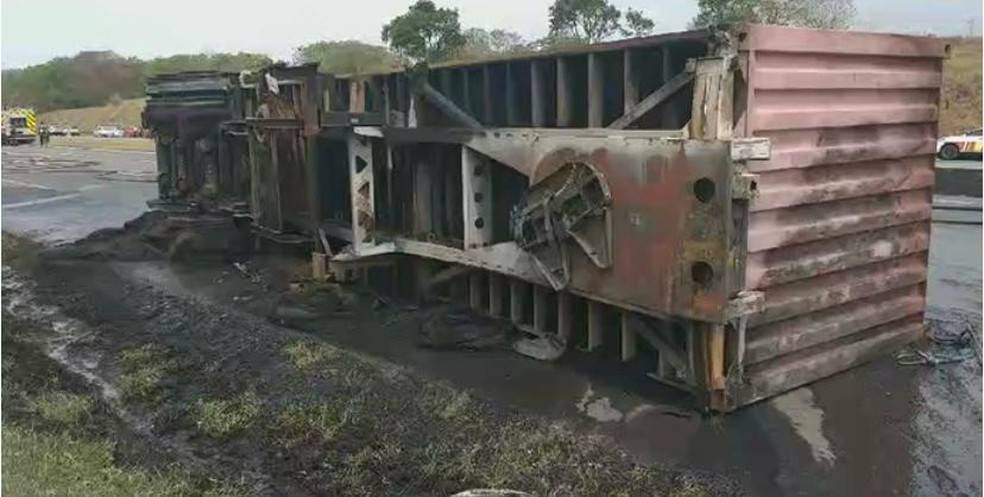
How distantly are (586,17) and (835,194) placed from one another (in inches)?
428

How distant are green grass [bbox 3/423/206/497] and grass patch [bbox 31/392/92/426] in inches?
17.4

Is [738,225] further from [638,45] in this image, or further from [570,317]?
[570,317]

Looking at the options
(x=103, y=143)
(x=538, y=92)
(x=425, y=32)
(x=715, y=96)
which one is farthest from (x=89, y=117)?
(x=715, y=96)

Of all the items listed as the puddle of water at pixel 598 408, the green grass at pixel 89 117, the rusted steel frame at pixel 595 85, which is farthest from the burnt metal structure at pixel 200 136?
the green grass at pixel 89 117

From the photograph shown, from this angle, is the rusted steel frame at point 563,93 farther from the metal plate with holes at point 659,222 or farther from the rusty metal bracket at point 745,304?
the rusty metal bracket at point 745,304

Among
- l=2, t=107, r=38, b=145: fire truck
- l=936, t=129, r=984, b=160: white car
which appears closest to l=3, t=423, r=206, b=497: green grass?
l=936, t=129, r=984, b=160: white car

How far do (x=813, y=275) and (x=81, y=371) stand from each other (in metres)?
5.52

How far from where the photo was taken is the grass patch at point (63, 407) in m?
6.04

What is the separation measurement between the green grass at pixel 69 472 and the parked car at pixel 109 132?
4131 centimetres

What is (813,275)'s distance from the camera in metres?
6.05

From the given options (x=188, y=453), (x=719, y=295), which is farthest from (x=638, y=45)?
(x=188, y=453)

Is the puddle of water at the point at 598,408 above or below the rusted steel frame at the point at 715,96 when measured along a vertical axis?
below

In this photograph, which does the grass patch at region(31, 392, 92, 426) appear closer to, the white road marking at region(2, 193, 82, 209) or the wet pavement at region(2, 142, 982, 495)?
the wet pavement at region(2, 142, 982, 495)

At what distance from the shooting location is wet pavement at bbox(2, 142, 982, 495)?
4.99 meters
